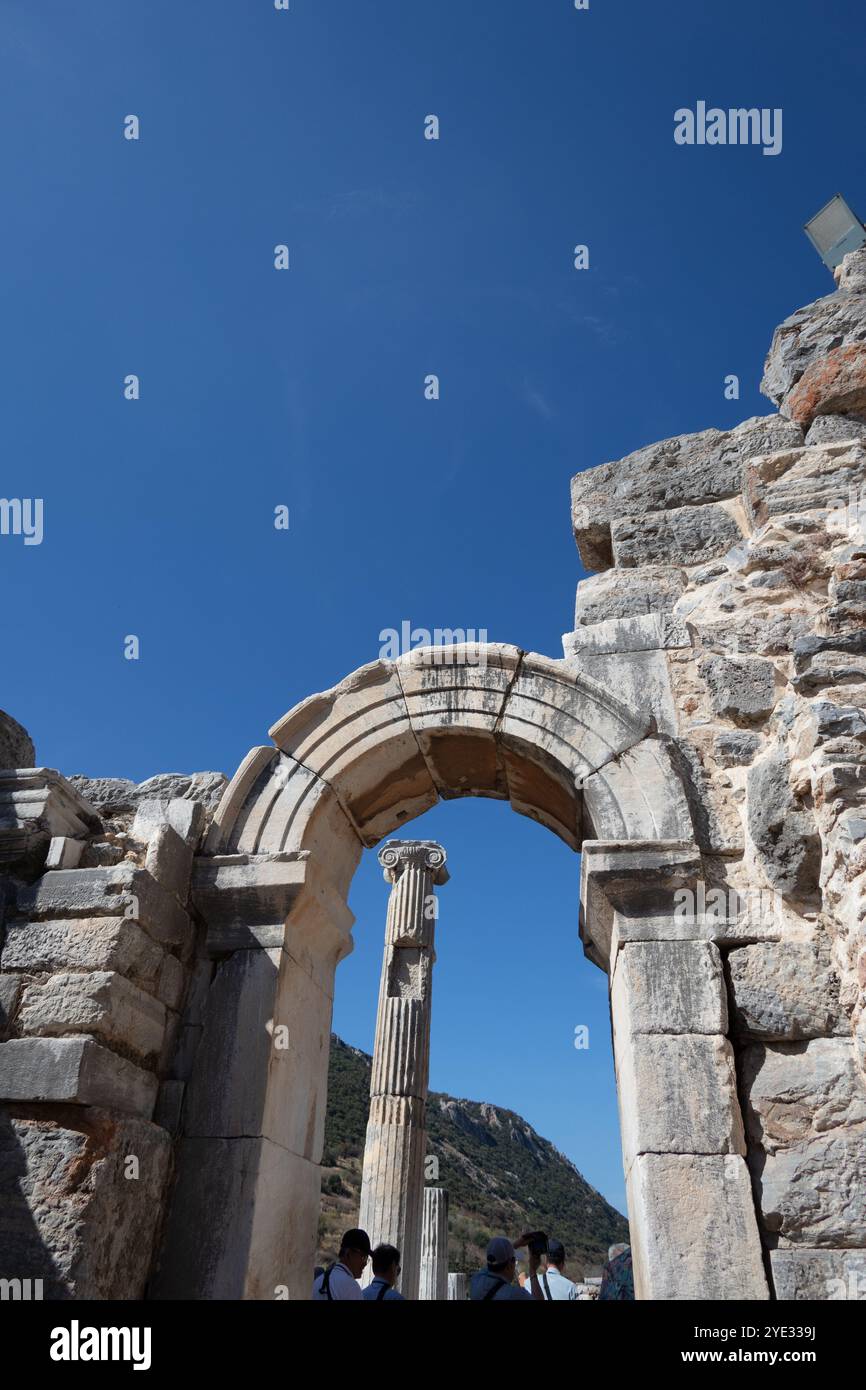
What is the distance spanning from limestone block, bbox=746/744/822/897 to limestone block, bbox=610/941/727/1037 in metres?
0.44

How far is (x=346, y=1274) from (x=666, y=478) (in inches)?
183

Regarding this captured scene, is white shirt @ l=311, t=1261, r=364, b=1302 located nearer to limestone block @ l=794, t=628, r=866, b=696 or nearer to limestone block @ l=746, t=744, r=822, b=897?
limestone block @ l=746, t=744, r=822, b=897

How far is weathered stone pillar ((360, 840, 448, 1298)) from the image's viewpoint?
1038 cm

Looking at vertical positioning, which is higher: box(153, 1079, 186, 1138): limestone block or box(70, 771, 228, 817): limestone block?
box(70, 771, 228, 817): limestone block

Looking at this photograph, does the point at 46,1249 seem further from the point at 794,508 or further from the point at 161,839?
the point at 794,508

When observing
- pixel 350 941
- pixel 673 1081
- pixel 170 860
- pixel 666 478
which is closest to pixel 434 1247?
pixel 350 941

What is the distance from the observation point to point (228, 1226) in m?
3.76

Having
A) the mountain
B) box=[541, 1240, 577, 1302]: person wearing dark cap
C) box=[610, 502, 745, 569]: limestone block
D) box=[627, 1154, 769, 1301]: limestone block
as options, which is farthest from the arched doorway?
the mountain

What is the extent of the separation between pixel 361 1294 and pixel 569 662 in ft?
10.7

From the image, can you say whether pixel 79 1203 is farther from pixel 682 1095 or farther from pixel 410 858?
pixel 410 858

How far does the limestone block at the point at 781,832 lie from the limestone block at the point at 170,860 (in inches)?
Answer: 105

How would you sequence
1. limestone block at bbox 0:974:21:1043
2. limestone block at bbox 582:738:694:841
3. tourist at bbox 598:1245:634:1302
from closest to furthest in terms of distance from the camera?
limestone block at bbox 0:974:21:1043 → limestone block at bbox 582:738:694:841 → tourist at bbox 598:1245:634:1302

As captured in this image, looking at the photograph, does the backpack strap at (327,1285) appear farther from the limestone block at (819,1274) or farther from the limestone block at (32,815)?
the limestone block at (32,815)
